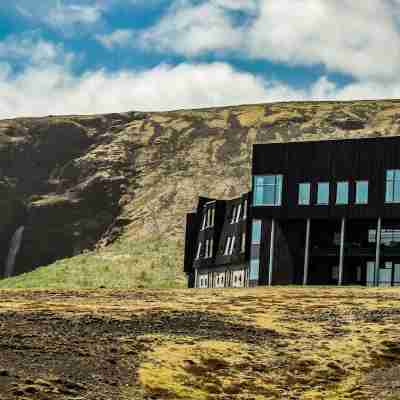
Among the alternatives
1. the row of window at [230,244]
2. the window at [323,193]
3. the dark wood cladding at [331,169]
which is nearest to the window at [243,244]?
the row of window at [230,244]

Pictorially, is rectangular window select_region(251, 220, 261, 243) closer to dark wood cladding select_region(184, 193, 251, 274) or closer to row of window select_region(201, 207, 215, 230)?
dark wood cladding select_region(184, 193, 251, 274)

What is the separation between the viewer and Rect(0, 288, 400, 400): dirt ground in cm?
4388

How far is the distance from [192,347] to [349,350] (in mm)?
7537

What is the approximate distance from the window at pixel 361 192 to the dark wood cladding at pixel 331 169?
0.35m

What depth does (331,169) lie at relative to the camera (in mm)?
101188

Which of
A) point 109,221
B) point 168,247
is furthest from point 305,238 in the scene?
point 109,221

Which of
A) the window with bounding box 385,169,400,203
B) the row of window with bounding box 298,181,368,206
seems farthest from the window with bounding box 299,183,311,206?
the window with bounding box 385,169,400,203

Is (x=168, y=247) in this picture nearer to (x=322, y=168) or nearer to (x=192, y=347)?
(x=322, y=168)

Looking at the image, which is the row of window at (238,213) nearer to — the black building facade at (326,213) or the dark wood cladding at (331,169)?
the black building facade at (326,213)

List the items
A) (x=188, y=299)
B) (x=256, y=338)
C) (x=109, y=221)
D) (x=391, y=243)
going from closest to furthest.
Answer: (x=256, y=338) → (x=188, y=299) → (x=391, y=243) → (x=109, y=221)

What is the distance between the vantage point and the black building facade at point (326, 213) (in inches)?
3895

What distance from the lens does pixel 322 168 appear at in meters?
102

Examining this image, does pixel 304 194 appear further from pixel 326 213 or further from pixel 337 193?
pixel 337 193

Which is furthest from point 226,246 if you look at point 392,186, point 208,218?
point 392,186
